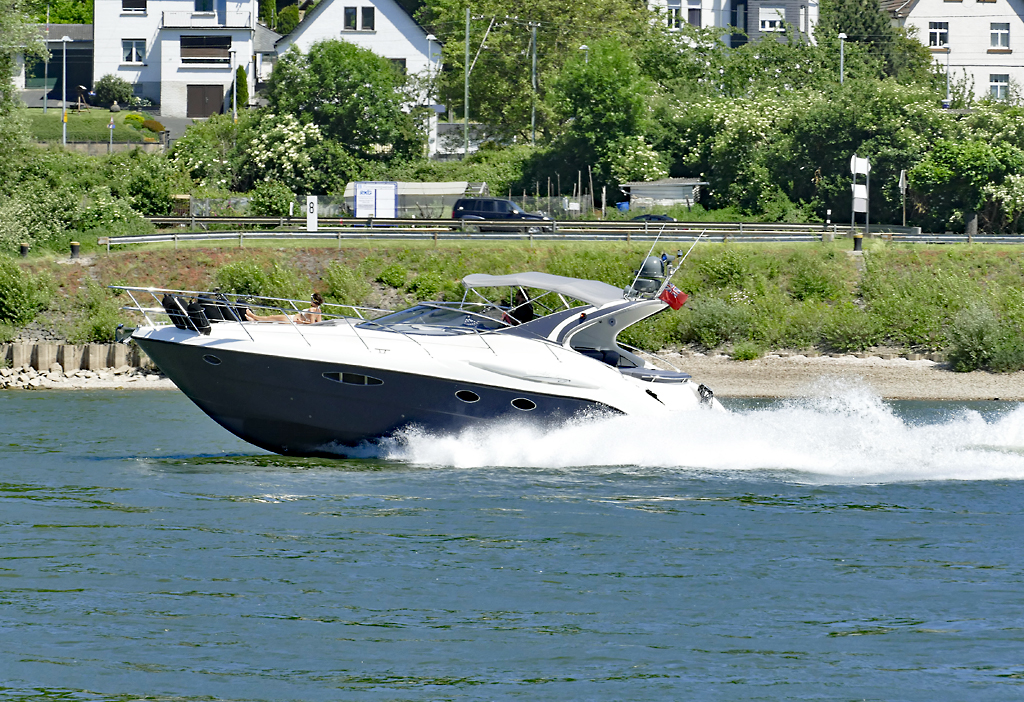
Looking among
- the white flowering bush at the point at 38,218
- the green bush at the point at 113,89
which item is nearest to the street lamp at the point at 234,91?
the green bush at the point at 113,89

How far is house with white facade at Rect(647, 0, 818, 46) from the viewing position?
79250mm

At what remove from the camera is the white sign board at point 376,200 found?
48.6 metres

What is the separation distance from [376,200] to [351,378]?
33.1m

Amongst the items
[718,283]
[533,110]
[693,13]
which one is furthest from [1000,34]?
[718,283]

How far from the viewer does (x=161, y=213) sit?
49.6m

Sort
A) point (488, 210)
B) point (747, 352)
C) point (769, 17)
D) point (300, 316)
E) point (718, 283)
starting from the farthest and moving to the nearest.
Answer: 1. point (769, 17)
2. point (488, 210)
3. point (718, 283)
4. point (747, 352)
5. point (300, 316)

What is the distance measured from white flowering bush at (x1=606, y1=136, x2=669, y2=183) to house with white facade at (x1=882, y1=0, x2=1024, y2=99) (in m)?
26.9

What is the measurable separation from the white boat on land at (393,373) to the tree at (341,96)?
1649 inches

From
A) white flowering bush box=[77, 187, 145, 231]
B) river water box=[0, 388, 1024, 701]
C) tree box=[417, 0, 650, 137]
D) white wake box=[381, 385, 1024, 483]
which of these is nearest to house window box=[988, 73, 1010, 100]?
tree box=[417, 0, 650, 137]

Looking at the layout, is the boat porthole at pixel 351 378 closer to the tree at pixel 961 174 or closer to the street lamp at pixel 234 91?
the tree at pixel 961 174

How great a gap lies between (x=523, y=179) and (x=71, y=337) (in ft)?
96.9

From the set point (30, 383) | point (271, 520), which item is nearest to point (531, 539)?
point (271, 520)

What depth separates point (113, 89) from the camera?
75688mm

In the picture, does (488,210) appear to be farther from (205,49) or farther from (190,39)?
(190,39)
